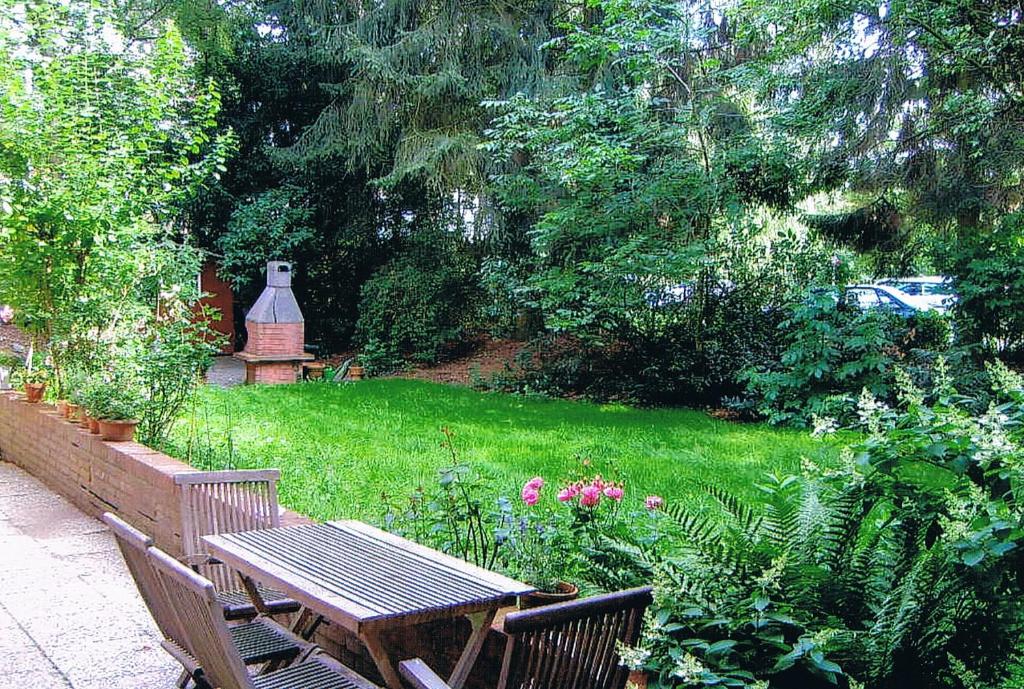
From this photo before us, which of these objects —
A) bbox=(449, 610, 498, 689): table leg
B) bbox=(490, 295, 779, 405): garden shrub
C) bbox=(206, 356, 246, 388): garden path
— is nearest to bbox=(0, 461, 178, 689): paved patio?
bbox=(449, 610, 498, 689): table leg

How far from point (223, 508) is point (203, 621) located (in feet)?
5.24

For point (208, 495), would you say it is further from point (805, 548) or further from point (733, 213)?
point (733, 213)

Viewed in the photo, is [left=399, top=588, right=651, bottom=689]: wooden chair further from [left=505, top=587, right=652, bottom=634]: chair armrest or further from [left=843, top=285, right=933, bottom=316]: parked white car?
[left=843, top=285, right=933, bottom=316]: parked white car

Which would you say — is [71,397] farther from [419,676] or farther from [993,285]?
[993,285]

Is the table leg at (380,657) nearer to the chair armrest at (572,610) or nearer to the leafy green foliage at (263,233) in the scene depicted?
the chair armrest at (572,610)

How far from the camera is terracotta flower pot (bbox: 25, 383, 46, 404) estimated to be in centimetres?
791

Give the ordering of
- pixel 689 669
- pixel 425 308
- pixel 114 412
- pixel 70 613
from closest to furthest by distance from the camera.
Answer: pixel 689 669, pixel 70 613, pixel 114 412, pixel 425 308

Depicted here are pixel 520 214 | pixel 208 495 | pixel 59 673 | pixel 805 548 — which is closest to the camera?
pixel 805 548

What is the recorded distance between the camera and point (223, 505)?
409 centimetres

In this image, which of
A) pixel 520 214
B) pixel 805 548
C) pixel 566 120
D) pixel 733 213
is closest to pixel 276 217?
pixel 520 214

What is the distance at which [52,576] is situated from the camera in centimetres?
498

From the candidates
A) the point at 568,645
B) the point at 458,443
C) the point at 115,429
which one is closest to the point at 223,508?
the point at 568,645

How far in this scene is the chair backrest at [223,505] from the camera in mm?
3951

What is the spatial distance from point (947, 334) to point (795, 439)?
261 centimetres
